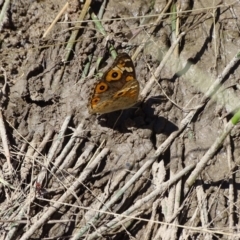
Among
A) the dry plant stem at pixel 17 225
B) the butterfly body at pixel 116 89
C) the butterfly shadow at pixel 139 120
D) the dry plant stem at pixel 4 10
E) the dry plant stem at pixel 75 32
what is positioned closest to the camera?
the dry plant stem at pixel 17 225

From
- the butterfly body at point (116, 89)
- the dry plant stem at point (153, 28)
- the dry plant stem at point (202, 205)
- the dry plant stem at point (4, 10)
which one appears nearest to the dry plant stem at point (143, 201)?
the dry plant stem at point (202, 205)

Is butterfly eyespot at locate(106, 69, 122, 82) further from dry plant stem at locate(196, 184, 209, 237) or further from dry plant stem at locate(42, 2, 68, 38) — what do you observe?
dry plant stem at locate(196, 184, 209, 237)

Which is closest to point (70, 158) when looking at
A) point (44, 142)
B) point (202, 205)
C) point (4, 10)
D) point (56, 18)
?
point (44, 142)

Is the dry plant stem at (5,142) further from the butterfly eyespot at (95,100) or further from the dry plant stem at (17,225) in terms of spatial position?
the butterfly eyespot at (95,100)

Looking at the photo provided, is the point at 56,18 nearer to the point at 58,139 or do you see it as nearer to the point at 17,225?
the point at 58,139

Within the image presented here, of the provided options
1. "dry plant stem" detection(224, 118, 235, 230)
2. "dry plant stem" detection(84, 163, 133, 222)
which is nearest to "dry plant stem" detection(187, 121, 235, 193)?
"dry plant stem" detection(224, 118, 235, 230)

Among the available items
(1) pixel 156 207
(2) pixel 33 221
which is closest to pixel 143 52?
(1) pixel 156 207

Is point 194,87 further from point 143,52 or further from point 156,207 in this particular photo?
point 156,207

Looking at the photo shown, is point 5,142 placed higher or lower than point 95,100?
lower
